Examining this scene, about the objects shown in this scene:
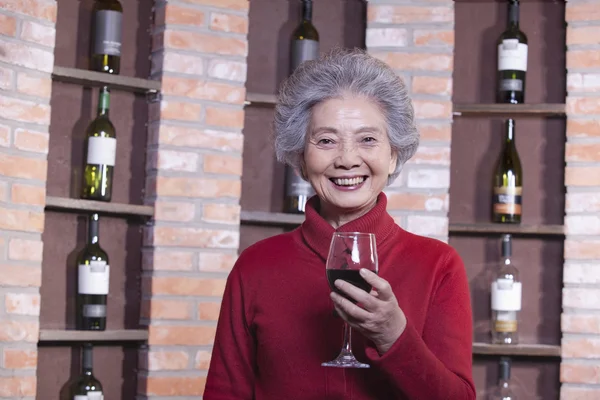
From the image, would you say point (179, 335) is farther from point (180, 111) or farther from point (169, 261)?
point (180, 111)

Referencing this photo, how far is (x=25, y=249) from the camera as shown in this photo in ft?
8.43

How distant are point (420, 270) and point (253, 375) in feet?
1.17

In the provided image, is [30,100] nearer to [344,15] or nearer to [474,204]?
[344,15]

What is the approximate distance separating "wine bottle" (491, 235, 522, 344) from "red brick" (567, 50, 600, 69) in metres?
0.62

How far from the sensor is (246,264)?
1.64 meters

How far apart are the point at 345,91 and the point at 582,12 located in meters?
1.72

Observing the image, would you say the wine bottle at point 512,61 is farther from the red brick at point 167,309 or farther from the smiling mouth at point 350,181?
the smiling mouth at point 350,181

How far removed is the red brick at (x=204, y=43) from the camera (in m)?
2.86

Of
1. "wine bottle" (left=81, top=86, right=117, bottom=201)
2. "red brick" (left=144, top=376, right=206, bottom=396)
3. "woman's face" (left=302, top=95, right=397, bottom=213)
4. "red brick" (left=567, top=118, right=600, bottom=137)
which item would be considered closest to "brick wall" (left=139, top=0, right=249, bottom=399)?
"red brick" (left=144, top=376, right=206, bottom=396)

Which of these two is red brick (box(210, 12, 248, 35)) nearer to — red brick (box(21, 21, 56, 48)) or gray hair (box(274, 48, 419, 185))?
red brick (box(21, 21, 56, 48))

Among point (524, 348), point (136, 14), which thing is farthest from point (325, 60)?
point (524, 348)

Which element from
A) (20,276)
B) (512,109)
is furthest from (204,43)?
(512,109)

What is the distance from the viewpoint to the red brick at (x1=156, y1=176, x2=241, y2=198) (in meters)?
2.83

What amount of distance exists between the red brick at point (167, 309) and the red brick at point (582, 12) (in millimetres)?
1595
